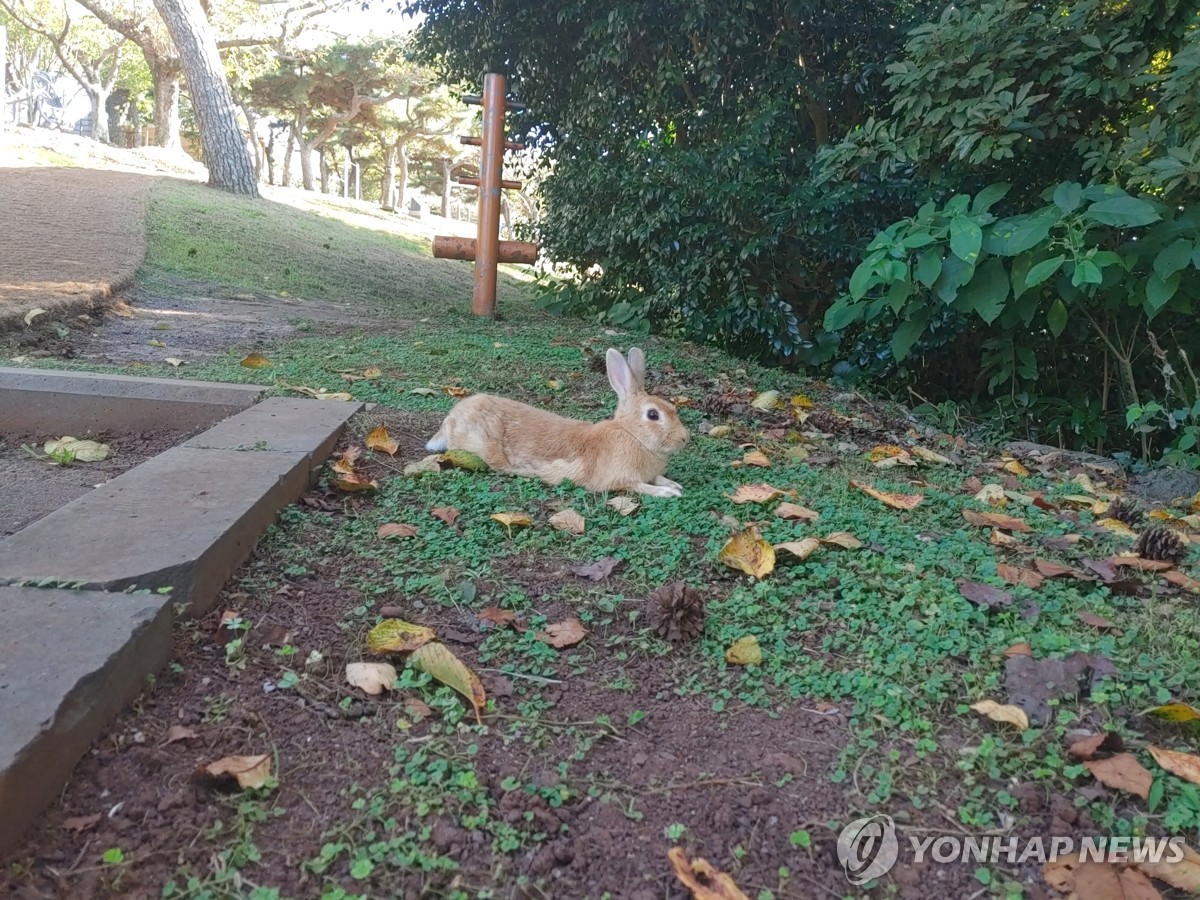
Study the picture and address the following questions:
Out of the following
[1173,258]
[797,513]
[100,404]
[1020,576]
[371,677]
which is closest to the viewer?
[371,677]

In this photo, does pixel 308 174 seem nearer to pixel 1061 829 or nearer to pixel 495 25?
pixel 495 25

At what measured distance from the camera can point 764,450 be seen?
13.2 ft

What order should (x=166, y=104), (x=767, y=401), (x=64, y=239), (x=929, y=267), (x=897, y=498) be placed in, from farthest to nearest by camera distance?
(x=166, y=104), (x=64, y=239), (x=767, y=401), (x=929, y=267), (x=897, y=498)

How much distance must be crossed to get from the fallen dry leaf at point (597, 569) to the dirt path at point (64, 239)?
432cm

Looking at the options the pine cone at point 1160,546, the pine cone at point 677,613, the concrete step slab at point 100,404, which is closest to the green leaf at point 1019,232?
the pine cone at point 1160,546

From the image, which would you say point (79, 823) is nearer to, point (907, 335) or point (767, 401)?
point (767, 401)

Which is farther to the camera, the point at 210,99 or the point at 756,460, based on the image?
the point at 210,99

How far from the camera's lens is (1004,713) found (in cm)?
183

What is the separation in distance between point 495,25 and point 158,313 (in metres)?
3.92

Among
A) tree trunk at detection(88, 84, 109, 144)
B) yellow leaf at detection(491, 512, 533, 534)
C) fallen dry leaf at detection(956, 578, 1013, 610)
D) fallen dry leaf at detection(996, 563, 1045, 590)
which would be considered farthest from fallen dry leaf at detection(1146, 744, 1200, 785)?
tree trunk at detection(88, 84, 109, 144)

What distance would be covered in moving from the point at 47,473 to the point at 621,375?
2127 mm

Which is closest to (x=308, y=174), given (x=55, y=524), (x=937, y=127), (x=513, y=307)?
(x=513, y=307)

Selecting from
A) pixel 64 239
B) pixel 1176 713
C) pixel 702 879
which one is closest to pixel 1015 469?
pixel 1176 713

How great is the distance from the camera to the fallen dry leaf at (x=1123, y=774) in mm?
1613
